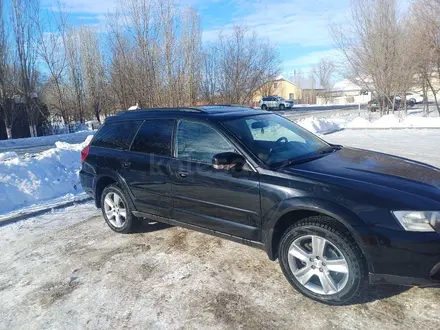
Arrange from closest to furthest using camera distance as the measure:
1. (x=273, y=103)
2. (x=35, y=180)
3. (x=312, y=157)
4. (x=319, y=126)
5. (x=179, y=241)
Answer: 1. (x=312, y=157)
2. (x=179, y=241)
3. (x=35, y=180)
4. (x=319, y=126)
5. (x=273, y=103)

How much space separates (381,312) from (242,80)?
1950 cm

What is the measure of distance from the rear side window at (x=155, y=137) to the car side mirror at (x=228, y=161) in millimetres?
891

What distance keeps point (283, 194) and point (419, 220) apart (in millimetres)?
1037

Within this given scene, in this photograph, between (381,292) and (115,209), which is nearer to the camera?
(381,292)

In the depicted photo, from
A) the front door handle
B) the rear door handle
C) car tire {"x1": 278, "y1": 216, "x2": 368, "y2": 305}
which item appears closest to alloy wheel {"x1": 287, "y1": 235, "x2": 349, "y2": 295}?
car tire {"x1": 278, "y1": 216, "x2": 368, "y2": 305}

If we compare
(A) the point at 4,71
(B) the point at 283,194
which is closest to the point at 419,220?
(B) the point at 283,194

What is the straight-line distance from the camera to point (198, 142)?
350 cm

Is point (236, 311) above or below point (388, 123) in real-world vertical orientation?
below

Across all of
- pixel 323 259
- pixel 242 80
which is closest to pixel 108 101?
pixel 242 80

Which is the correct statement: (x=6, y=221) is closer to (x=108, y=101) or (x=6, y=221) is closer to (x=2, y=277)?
(x=2, y=277)

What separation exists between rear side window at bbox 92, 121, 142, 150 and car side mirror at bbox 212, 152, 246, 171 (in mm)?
1649

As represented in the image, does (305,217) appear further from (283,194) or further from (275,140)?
(275,140)

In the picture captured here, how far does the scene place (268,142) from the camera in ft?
11.3

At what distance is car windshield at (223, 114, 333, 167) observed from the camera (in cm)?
319
